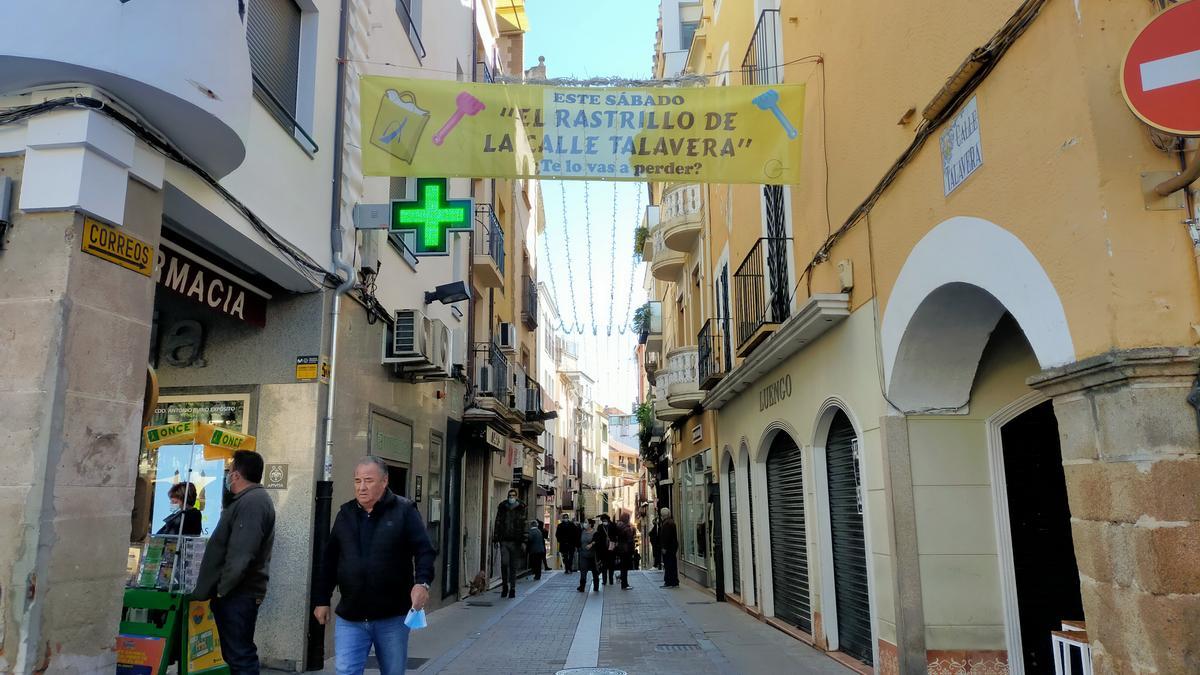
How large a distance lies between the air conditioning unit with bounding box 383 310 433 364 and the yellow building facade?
4.42m

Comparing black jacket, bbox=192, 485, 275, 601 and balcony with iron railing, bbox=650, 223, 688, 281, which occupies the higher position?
balcony with iron railing, bbox=650, 223, 688, 281

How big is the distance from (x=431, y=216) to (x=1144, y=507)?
279 inches

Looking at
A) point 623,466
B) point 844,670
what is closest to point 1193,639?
point 844,670

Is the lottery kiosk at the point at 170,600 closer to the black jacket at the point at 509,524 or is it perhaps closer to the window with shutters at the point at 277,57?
the window with shutters at the point at 277,57

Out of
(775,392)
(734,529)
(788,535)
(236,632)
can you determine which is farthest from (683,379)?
(236,632)

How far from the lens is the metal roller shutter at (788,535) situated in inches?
411

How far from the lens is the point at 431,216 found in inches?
353

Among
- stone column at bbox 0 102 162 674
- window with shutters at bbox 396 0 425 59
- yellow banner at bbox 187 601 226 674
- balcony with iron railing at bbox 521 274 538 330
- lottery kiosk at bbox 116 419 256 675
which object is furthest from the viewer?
balcony with iron railing at bbox 521 274 538 330

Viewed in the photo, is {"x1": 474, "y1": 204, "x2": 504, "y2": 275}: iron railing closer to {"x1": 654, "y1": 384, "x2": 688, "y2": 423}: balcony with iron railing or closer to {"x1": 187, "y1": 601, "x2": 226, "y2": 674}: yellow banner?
{"x1": 654, "y1": 384, "x2": 688, "y2": 423}: balcony with iron railing

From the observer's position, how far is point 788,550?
1125 centimetres

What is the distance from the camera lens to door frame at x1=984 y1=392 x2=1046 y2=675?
21.1 ft

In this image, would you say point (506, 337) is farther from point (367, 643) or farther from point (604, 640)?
point (367, 643)

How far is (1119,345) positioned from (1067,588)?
3407mm

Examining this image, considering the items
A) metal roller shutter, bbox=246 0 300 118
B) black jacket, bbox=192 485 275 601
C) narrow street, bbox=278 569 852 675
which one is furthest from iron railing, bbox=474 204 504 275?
black jacket, bbox=192 485 275 601
